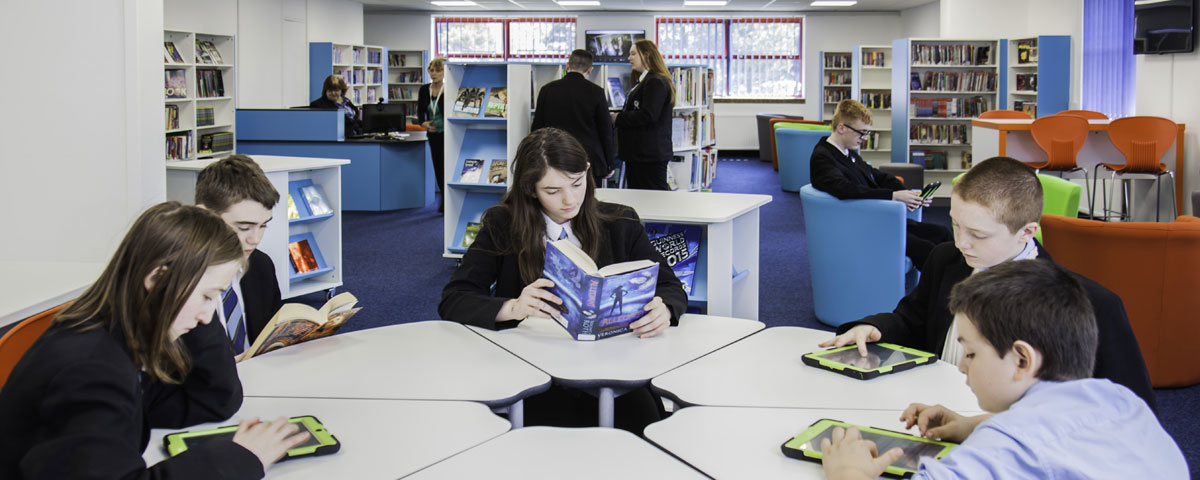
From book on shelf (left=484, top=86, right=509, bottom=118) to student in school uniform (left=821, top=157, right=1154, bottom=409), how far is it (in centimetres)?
410

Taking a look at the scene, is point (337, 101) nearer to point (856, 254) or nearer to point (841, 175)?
point (841, 175)

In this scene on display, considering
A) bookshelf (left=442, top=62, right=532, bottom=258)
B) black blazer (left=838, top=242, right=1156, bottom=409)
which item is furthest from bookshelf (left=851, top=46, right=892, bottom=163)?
black blazer (left=838, top=242, right=1156, bottom=409)

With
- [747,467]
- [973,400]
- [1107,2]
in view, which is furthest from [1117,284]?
[1107,2]

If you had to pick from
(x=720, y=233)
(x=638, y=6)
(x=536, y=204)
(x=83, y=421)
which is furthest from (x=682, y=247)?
(x=638, y=6)

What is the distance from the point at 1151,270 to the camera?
369cm

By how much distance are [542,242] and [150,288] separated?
130 cm

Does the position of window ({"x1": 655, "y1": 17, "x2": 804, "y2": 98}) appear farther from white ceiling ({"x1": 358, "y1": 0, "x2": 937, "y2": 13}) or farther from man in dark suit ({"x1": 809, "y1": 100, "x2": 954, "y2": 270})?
man in dark suit ({"x1": 809, "y1": 100, "x2": 954, "y2": 270})

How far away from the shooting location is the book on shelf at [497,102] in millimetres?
6238

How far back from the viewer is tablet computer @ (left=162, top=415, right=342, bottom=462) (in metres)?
1.65

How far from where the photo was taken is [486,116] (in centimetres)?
625

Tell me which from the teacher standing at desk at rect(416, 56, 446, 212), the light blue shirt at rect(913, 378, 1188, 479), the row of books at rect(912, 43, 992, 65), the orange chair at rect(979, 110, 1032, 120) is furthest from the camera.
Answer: the row of books at rect(912, 43, 992, 65)

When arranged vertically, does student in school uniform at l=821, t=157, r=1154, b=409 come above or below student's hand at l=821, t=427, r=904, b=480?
above

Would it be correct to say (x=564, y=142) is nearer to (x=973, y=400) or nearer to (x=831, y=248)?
(x=973, y=400)

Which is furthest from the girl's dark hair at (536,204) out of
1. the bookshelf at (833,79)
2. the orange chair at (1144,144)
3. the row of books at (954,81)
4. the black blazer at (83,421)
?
the bookshelf at (833,79)
